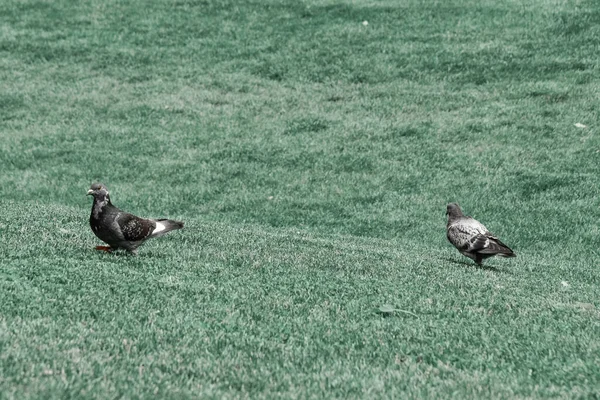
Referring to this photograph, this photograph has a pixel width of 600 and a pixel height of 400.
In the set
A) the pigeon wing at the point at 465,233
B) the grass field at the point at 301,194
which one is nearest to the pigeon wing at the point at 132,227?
the grass field at the point at 301,194

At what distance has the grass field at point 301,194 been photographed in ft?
20.2

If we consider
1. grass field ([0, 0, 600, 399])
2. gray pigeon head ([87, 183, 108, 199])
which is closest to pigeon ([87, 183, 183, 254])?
gray pigeon head ([87, 183, 108, 199])

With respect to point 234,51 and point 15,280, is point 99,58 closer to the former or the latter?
point 234,51

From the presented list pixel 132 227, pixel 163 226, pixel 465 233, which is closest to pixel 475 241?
pixel 465 233

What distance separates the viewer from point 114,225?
9.01 metres

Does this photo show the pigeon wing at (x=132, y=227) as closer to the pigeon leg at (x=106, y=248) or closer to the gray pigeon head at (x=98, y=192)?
the gray pigeon head at (x=98, y=192)

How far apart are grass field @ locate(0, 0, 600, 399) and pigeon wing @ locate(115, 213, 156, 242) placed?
320mm

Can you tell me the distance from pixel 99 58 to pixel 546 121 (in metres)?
16.6

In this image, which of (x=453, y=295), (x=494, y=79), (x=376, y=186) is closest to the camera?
(x=453, y=295)

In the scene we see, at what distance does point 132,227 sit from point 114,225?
9.2 inches

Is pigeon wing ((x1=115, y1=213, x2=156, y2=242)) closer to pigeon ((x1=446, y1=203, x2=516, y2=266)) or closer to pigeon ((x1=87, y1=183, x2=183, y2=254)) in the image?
pigeon ((x1=87, y1=183, x2=183, y2=254))

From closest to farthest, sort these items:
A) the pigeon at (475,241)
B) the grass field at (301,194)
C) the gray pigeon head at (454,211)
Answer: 1. the grass field at (301,194)
2. the pigeon at (475,241)
3. the gray pigeon head at (454,211)

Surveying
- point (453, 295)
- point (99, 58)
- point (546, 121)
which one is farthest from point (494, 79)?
point (453, 295)

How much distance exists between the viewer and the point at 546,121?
21719mm
